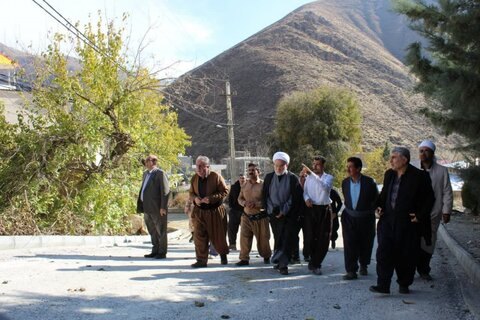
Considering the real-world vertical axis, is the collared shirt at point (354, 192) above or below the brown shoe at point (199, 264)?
above

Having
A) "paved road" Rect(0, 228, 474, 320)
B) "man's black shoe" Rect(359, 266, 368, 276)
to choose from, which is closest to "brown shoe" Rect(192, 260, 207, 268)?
"paved road" Rect(0, 228, 474, 320)

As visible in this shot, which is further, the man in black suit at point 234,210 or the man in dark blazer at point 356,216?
the man in black suit at point 234,210

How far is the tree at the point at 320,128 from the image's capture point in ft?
142

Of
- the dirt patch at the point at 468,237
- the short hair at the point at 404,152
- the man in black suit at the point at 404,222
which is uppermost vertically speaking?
the short hair at the point at 404,152

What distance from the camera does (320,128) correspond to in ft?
144

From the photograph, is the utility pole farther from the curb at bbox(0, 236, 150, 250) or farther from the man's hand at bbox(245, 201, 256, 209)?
the man's hand at bbox(245, 201, 256, 209)

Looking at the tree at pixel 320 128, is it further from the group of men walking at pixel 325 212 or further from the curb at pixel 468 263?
the group of men walking at pixel 325 212

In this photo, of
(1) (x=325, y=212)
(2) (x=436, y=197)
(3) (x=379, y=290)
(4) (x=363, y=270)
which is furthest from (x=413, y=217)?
(1) (x=325, y=212)

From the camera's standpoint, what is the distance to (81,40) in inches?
584

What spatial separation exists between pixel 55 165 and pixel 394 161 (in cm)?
955

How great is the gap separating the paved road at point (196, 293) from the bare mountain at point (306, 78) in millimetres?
49150

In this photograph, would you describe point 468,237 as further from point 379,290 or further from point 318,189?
point 379,290

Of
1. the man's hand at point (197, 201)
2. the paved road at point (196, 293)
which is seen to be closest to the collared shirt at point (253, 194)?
the man's hand at point (197, 201)

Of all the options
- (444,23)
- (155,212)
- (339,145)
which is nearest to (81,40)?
(155,212)
